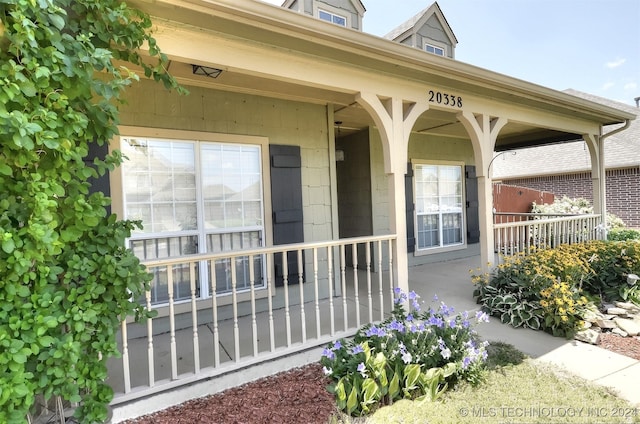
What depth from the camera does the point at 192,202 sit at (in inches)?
153

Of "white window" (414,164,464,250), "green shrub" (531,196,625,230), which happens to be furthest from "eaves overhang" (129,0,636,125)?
"green shrub" (531,196,625,230)

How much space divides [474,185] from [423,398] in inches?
237

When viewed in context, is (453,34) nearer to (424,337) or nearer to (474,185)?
(474,185)

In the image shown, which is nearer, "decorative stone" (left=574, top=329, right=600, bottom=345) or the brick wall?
"decorative stone" (left=574, top=329, right=600, bottom=345)

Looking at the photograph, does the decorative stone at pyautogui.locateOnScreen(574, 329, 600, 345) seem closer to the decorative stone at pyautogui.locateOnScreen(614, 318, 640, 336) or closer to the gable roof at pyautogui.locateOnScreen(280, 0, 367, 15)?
the decorative stone at pyautogui.locateOnScreen(614, 318, 640, 336)

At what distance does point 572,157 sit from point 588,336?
1334 centimetres

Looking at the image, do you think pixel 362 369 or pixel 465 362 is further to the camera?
pixel 465 362

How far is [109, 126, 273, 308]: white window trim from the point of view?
3.45 metres

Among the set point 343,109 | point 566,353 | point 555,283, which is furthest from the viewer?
point 343,109

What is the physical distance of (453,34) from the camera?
7391mm

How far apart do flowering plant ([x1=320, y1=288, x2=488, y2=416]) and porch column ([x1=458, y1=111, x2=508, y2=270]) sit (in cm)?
185

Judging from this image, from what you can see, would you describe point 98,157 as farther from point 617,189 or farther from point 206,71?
point 617,189

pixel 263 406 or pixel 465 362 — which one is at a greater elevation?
pixel 465 362

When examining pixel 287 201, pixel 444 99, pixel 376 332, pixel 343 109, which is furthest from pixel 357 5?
pixel 376 332
